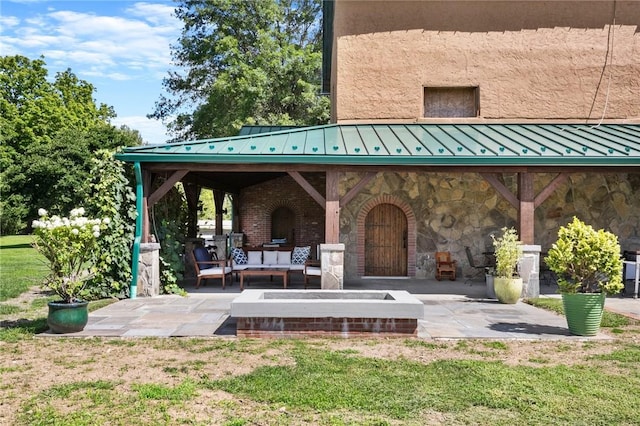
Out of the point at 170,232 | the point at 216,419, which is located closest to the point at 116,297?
the point at 170,232

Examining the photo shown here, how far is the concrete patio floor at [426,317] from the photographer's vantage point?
7.30 metres

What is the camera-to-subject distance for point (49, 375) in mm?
5418

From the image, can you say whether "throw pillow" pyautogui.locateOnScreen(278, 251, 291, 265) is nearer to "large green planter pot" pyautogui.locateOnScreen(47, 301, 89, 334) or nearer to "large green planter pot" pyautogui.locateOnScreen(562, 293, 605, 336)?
"large green planter pot" pyautogui.locateOnScreen(47, 301, 89, 334)

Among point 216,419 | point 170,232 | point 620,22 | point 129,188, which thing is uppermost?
point 620,22

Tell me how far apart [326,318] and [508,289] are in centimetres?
421

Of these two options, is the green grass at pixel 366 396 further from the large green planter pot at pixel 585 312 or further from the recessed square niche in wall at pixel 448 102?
the recessed square niche in wall at pixel 448 102

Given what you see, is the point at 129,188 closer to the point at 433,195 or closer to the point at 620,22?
the point at 433,195

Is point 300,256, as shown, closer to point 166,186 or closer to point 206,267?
point 206,267

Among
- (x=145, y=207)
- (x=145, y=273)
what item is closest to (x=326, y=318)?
(x=145, y=273)

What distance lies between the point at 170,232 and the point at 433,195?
21.1ft

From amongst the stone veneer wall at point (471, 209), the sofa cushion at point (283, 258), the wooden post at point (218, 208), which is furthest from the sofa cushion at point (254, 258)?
the wooden post at point (218, 208)

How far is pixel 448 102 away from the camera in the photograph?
45.8ft

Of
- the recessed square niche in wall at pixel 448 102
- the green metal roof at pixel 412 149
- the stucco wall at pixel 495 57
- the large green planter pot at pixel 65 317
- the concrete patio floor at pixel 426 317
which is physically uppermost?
the stucco wall at pixel 495 57

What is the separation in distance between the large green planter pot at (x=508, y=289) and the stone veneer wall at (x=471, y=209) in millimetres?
3513
